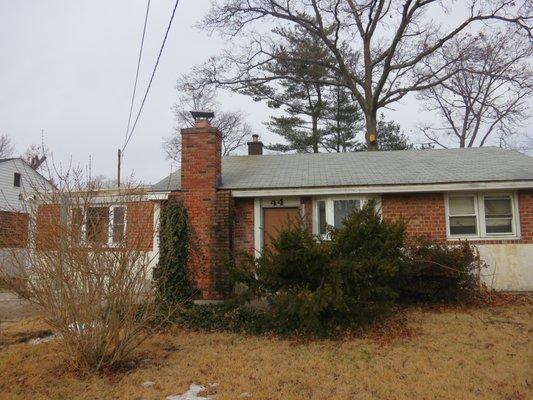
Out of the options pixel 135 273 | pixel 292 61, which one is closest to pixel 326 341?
pixel 135 273

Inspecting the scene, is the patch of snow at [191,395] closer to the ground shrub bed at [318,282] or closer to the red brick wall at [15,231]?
the ground shrub bed at [318,282]

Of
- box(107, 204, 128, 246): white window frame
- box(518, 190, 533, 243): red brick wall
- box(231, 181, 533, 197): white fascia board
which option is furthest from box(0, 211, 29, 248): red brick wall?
box(518, 190, 533, 243): red brick wall

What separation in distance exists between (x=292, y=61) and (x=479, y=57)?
30.6 feet

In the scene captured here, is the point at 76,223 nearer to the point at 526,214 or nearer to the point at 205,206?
the point at 205,206

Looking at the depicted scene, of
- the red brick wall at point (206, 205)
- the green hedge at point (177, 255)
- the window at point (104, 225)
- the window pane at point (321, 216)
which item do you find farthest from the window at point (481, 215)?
the window at point (104, 225)

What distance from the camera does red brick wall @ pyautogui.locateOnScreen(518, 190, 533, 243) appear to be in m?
11.4

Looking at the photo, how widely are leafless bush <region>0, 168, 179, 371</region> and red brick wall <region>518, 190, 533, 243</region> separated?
9257 millimetres

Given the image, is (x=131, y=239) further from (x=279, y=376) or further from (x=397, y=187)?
(x=397, y=187)

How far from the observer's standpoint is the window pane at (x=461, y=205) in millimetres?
11766

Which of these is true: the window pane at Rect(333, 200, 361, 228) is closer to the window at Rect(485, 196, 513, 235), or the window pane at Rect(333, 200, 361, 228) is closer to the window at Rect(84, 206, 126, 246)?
the window at Rect(485, 196, 513, 235)

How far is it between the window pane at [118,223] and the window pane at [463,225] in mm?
8432

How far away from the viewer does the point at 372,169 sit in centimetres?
1305

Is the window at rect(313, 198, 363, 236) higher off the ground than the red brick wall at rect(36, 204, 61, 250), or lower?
higher

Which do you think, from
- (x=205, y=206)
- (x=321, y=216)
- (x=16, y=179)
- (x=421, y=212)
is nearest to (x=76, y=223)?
(x=205, y=206)
